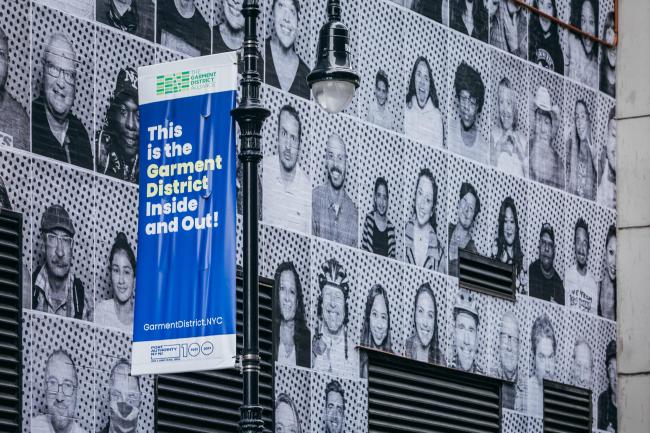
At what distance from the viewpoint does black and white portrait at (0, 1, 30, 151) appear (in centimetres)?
2077

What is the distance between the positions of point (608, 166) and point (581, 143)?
3.14ft

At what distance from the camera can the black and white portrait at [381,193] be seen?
87.6 ft

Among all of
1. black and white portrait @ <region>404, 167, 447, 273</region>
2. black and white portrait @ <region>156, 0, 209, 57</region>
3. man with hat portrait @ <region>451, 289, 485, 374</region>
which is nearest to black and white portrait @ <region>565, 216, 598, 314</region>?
man with hat portrait @ <region>451, 289, 485, 374</region>

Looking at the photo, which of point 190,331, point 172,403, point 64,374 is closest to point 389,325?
point 172,403

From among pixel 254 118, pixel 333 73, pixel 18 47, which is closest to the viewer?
pixel 254 118

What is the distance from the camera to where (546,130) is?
3103 cm

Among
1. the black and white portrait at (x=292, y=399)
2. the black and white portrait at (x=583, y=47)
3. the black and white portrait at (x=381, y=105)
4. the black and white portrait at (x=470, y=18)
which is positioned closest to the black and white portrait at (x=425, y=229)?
the black and white portrait at (x=381, y=105)

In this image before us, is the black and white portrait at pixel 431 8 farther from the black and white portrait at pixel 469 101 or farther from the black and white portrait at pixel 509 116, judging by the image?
the black and white portrait at pixel 509 116

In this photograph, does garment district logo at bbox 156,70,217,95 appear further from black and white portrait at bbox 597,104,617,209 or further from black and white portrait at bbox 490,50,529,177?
black and white portrait at bbox 597,104,617,209

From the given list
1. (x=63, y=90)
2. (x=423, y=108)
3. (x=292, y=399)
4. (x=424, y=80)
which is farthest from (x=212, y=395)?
(x=424, y=80)

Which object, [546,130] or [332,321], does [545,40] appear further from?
[332,321]

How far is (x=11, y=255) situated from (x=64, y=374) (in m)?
1.48

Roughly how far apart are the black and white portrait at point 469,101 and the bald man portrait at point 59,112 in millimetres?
8520

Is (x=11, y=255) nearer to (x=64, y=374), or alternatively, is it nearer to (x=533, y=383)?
(x=64, y=374)
